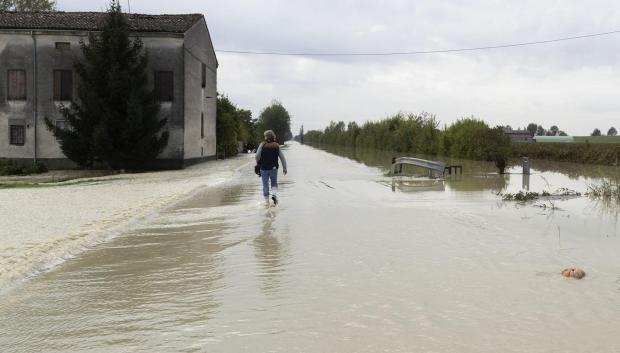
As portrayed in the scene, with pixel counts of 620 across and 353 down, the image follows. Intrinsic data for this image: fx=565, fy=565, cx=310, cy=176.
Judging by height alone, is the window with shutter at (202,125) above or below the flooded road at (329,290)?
above

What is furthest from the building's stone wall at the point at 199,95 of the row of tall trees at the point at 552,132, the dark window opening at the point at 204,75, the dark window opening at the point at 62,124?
the row of tall trees at the point at 552,132

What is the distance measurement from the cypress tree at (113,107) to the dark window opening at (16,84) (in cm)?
458

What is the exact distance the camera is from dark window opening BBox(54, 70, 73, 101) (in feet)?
106

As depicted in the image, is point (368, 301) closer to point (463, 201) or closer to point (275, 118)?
point (463, 201)

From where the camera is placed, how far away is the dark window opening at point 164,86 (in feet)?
105

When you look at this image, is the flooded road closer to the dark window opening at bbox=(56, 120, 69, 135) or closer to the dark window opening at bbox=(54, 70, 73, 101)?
the dark window opening at bbox=(56, 120, 69, 135)

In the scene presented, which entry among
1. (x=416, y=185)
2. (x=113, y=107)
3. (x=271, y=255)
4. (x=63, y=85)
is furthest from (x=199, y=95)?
(x=271, y=255)

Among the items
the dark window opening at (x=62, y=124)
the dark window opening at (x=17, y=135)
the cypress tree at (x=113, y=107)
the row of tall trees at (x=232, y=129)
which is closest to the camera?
the cypress tree at (x=113, y=107)

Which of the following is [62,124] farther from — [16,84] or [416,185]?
[416,185]

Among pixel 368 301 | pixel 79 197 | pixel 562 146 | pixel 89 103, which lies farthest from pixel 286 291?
pixel 562 146

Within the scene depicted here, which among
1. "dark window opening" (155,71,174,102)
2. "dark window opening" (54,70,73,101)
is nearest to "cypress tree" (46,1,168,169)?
"dark window opening" (155,71,174,102)

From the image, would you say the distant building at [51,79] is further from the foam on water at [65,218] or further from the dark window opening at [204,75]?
the foam on water at [65,218]

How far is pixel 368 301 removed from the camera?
586cm

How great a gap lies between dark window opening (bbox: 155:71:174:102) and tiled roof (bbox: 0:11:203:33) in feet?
8.03
